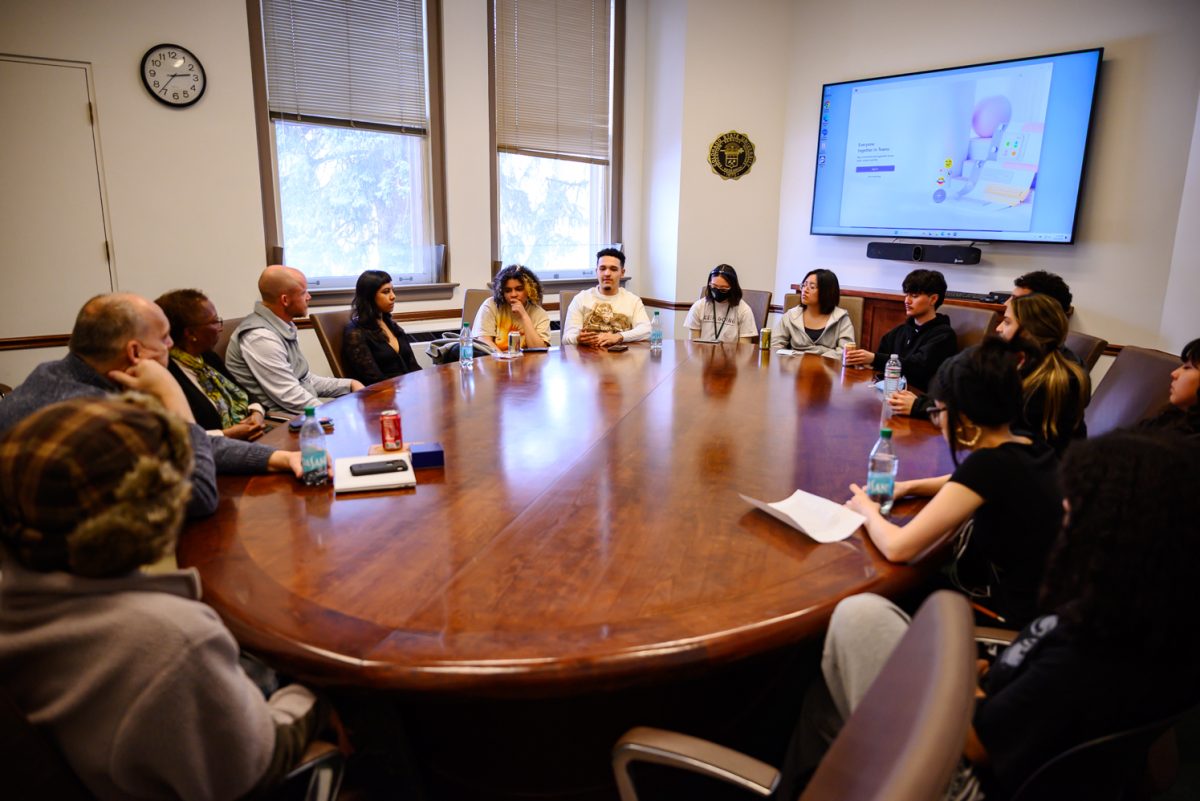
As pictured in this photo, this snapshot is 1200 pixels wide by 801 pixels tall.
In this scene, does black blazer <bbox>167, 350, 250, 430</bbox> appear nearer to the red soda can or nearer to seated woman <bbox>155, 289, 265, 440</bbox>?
seated woman <bbox>155, 289, 265, 440</bbox>

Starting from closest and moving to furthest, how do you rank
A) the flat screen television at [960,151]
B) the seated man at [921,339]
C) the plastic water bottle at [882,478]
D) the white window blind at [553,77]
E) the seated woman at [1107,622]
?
the seated woman at [1107,622], the plastic water bottle at [882,478], the seated man at [921,339], the flat screen television at [960,151], the white window blind at [553,77]

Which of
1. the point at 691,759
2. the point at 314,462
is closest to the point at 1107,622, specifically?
the point at 691,759

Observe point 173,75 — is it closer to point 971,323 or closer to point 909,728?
point 971,323

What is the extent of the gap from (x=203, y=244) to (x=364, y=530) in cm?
332

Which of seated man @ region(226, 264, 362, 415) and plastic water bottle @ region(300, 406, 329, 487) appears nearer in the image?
plastic water bottle @ region(300, 406, 329, 487)

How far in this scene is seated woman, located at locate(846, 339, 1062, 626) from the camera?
1.43 m

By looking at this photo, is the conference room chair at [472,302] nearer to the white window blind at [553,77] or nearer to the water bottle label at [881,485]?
the white window blind at [553,77]

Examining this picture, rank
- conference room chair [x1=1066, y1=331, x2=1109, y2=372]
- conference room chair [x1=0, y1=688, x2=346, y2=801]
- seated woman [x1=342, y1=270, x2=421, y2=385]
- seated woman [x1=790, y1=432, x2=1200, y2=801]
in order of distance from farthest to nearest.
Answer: seated woman [x1=342, y1=270, x2=421, y2=385], conference room chair [x1=1066, y1=331, x2=1109, y2=372], seated woman [x1=790, y1=432, x2=1200, y2=801], conference room chair [x1=0, y1=688, x2=346, y2=801]

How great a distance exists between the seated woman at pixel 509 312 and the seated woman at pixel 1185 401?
9.21 ft

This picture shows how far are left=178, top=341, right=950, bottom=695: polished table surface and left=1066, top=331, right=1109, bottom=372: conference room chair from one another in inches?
35.1

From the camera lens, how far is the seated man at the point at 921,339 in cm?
336

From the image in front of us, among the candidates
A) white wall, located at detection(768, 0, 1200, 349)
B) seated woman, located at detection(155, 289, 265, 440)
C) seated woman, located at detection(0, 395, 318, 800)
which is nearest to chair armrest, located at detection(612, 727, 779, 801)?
seated woman, located at detection(0, 395, 318, 800)

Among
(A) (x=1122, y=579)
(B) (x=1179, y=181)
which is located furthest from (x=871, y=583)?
(B) (x=1179, y=181)

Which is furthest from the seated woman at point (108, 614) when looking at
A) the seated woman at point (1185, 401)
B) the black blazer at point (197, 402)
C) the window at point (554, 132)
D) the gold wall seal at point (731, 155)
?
the gold wall seal at point (731, 155)
